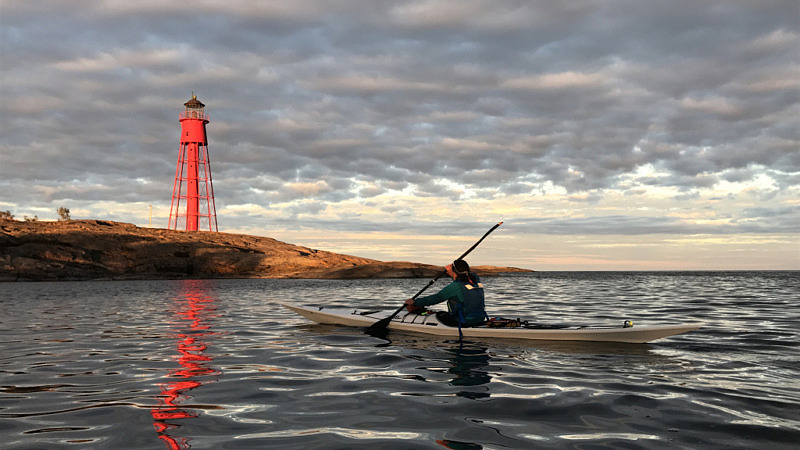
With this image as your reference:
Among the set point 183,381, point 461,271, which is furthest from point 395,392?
point 461,271

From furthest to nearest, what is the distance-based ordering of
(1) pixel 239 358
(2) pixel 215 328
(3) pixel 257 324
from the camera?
(3) pixel 257 324
(2) pixel 215 328
(1) pixel 239 358

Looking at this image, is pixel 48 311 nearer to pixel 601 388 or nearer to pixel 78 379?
pixel 78 379

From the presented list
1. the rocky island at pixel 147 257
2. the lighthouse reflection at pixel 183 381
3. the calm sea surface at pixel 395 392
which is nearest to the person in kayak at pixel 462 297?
the calm sea surface at pixel 395 392

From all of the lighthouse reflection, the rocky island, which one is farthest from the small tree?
the lighthouse reflection

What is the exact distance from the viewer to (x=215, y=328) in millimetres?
14094

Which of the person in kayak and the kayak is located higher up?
the person in kayak

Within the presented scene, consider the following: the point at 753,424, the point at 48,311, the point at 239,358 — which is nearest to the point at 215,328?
the point at 239,358

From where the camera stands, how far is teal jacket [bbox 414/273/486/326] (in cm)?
1116

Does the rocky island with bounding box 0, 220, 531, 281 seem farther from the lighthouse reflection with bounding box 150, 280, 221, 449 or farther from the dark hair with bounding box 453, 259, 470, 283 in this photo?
the dark hair with bounding box 453, 259, 470, 283

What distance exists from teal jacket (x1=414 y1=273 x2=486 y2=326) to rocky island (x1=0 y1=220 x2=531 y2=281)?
167 feet

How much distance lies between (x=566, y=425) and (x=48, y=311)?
68.7ft

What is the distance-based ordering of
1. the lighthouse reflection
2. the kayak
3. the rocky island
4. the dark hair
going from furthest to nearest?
the rocky island < the dark hair < the kayak < the lighthouse reflection

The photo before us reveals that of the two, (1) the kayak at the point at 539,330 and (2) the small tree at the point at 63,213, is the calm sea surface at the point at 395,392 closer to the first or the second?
(1) the kayak at the point at 539,330

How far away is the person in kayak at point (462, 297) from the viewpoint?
11156 millimetres
